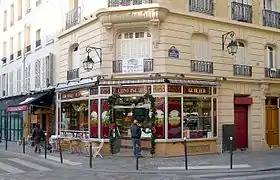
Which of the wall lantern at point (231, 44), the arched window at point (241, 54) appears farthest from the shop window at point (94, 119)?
the arched window at point (241, 54)

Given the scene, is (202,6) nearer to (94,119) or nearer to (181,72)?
(181,72)

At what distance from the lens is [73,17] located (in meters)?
22.5

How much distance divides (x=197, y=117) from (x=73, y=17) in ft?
26.6

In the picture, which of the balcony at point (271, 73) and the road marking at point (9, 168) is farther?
the balcony at point (271, 73)

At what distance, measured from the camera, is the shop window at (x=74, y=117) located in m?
21.1

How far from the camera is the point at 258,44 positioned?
73.3 ft

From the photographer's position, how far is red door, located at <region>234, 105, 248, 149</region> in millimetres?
21531

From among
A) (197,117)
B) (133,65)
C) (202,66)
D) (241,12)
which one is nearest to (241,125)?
(197,117)

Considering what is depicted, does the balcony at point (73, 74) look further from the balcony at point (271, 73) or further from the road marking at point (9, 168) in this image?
the balcony at point (271, 73)

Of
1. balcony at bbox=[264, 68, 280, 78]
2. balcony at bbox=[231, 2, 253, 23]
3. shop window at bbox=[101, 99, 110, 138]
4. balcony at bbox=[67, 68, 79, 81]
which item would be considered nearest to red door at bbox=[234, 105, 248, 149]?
balcony at bbox=[264, 68, 280, 78]

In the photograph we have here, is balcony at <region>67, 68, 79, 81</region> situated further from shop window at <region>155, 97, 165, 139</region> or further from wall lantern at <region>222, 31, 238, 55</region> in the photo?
wall lantern at <region>222, 31, 238, 55</region>

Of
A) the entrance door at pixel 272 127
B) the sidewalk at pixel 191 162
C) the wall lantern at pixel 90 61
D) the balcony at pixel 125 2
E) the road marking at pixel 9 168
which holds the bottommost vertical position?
the road marking at pixel 9 168

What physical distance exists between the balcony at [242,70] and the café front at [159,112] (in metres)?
1.75

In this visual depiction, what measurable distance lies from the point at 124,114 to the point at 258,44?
789 cm
